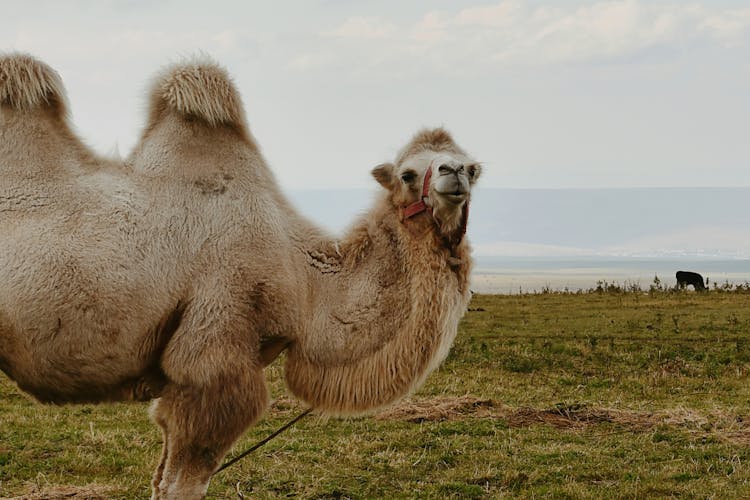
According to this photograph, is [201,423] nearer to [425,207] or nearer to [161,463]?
[161,463]

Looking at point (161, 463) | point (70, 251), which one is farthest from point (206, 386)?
point (70, 251)

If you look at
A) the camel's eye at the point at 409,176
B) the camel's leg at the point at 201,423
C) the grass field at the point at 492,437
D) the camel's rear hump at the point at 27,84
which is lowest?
the grass field at the point at 492,437

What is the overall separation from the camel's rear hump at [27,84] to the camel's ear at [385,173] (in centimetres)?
204

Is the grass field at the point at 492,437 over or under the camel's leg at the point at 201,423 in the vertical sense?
under

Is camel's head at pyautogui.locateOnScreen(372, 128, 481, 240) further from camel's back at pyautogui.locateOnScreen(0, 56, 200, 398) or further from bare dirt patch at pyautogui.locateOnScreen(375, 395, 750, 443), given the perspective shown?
bare dirt patch at pyautogui.locateOnScreen(375, 395, 750, 443)

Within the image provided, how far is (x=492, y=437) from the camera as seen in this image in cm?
893

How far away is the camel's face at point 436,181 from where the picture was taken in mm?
5633

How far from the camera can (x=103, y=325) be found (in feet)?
17.0

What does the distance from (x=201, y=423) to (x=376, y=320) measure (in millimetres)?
1253

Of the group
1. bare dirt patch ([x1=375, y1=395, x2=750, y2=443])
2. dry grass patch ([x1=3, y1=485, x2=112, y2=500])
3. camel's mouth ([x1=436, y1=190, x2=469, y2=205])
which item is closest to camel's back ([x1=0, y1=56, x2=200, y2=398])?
camel's mouth ([x1=436, y1=190, x2=469, y2=205])

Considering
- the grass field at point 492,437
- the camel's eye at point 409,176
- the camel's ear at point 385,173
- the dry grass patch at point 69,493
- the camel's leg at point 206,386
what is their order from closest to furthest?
the camel's leg at point 206,386 → the camel's eye at point 409,176 → the camel's ear at point 385,173 → the dry grass patch at point 69,493 → the grass field at point 492,437

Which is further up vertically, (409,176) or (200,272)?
(409,176)

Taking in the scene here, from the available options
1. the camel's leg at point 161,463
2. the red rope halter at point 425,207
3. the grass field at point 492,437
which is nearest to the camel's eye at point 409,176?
the red rope halter at point 425,207

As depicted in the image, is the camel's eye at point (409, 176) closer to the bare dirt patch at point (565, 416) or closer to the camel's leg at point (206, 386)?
the camel's leg at point (206, 386)
